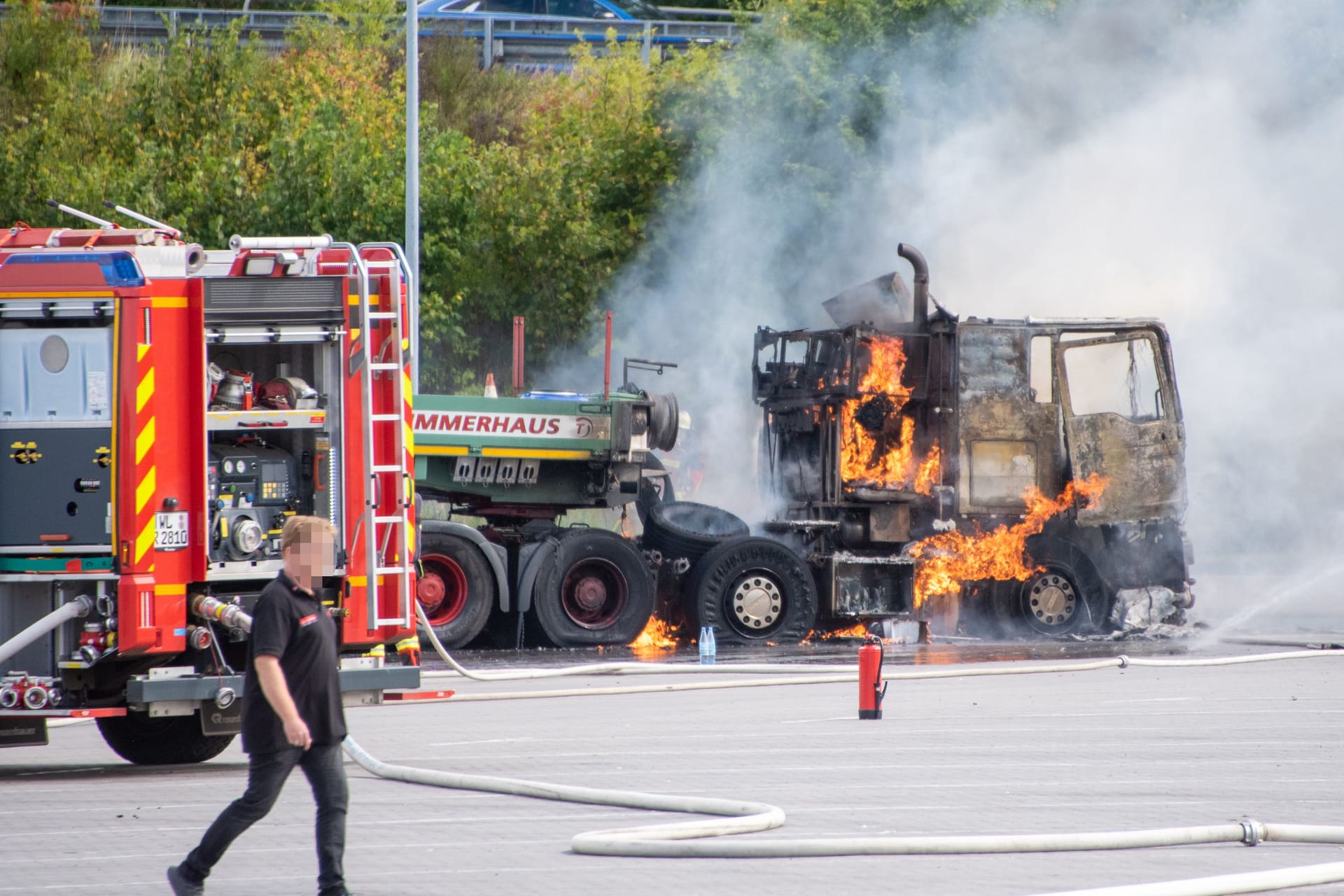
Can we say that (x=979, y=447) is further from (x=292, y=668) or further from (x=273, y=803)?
(x=273, y=803)

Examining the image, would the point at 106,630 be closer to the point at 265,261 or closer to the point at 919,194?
the point at 265,261

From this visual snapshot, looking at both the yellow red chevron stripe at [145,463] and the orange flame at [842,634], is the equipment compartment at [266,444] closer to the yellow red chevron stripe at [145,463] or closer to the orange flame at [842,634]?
the yellow red chevron stripe at [145,463]

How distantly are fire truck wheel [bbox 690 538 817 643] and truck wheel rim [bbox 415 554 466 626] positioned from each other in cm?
249

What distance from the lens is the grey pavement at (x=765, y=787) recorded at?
291 inches

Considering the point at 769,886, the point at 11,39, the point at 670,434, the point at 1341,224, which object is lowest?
the point at 769,886

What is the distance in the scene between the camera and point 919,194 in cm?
A: 2700

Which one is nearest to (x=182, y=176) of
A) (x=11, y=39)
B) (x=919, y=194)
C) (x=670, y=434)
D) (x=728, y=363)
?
(x=11, y=39)

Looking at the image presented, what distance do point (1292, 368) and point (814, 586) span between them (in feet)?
30.3

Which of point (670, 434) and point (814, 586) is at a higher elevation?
point (670, 434)

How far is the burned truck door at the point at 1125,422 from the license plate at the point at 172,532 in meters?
11.1

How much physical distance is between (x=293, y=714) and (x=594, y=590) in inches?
467

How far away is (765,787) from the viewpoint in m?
9.51

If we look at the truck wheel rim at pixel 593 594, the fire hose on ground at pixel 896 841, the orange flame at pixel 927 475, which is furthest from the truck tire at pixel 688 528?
the fire hose on ground at pixel 896 841

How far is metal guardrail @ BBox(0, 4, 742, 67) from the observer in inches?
1737
